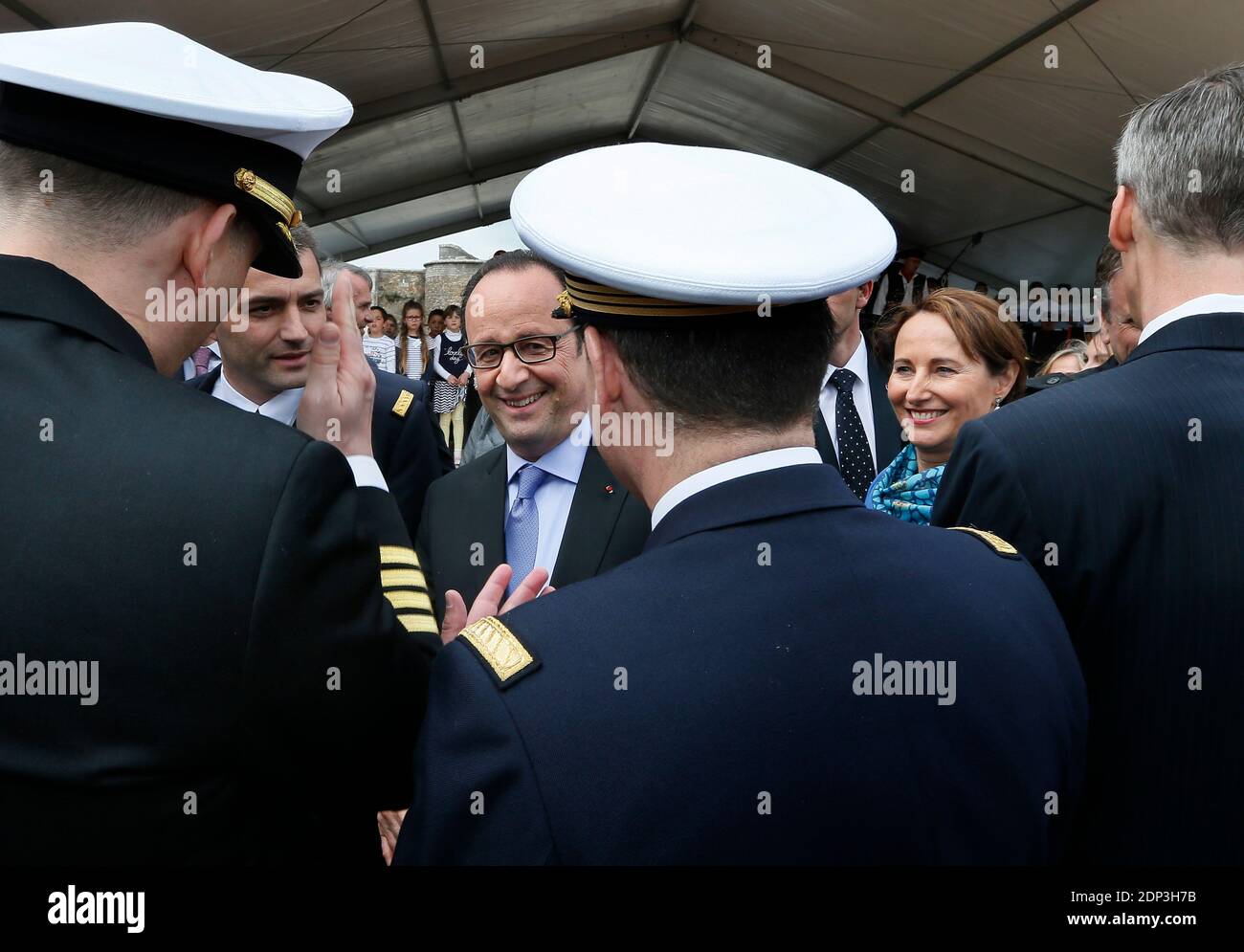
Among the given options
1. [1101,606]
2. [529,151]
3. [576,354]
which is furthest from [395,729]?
[529,151]

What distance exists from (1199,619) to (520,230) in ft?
3.18

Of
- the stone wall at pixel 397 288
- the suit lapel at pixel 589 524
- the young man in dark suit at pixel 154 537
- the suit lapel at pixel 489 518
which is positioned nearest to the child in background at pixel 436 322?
the stone wall at pixel 397 288

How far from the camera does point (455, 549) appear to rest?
8.14 ft

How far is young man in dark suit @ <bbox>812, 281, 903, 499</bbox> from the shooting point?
3287mm

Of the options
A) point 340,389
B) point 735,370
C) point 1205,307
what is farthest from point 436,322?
point 735,370

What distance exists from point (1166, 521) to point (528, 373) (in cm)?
153

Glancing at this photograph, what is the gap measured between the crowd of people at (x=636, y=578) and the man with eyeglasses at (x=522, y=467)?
969mm

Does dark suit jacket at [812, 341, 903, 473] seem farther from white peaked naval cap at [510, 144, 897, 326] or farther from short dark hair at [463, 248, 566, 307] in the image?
white peaked naval cap at [510, 144, 897, 326]

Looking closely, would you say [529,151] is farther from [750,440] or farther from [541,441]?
[750,440]

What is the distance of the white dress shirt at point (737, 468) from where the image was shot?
1.21 meters

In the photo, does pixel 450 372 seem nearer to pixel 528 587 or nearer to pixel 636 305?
pixel 528 587

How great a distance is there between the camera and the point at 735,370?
1195 mm

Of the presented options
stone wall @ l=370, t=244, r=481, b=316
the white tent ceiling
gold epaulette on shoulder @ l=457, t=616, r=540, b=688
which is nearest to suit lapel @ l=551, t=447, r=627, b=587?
gold epaulette on shoulder @ l=457, t=616, r=540, b=688

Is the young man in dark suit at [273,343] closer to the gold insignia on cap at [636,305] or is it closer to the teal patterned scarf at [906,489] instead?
the teal patterned scarf at [906,489]
